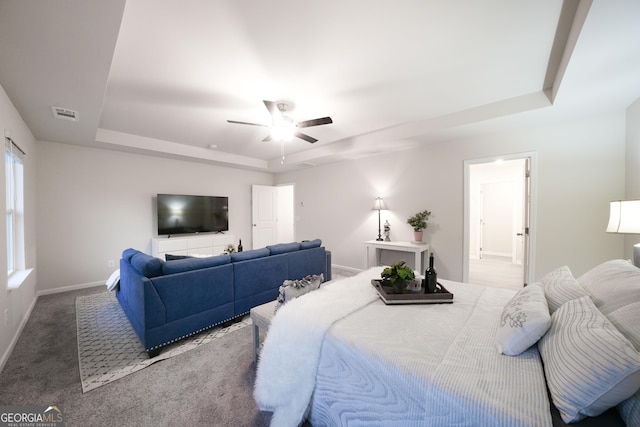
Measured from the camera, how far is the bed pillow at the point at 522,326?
1108mm

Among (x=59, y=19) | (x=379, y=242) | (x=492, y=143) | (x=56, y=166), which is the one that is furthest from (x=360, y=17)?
(x=56, y=166)

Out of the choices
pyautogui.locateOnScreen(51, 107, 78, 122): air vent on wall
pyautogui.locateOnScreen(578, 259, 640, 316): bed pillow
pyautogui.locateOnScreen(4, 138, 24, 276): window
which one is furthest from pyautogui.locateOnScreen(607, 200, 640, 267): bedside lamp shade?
pyautogui.locateOnScreen(4, 138, 24, 276): window

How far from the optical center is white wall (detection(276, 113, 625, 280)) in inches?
109

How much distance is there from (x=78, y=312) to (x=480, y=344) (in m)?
4.34

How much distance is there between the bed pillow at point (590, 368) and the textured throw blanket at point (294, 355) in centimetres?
97

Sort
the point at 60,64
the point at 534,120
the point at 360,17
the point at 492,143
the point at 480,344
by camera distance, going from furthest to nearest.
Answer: the point at 492,143, the point at 534,120, the point at 60,64, the point at 360,17, the point at 480,344

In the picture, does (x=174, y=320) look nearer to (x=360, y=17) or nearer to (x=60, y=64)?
(x=60, y=64)

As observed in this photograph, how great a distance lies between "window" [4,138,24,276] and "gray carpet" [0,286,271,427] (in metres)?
0.97

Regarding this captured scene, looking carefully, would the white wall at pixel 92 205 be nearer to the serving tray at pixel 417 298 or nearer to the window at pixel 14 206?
the window at pixel 14 206

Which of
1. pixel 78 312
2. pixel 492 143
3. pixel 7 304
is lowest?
pixel 78 312

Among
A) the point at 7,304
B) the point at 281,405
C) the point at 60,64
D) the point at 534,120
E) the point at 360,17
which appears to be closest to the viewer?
the point at 281,405

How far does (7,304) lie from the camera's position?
2.16m

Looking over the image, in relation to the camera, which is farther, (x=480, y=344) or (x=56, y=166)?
(x=56, y=166)

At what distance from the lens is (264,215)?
6434 mm
